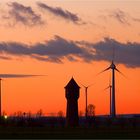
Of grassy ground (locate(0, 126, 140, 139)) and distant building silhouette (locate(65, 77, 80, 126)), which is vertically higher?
A: distant building silhouette (locate(65, 77, 80, 126))

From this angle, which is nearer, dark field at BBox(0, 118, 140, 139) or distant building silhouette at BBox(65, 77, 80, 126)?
dark field at BBox(0, 118, 140, 139)

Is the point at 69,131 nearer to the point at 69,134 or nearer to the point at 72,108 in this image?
the point at 69,134

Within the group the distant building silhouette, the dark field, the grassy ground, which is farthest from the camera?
the distant building silhouette

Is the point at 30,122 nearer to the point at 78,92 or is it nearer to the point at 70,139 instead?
the point at 78,92

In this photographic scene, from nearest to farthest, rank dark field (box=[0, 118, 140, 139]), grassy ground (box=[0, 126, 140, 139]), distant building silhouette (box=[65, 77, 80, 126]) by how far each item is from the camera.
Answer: grassy ground (box=[0, 126, 140, 139]) < dark field (box=[0, 118, 140, 139]) < distant building silhouette (box=[65, 77, 80, 126])

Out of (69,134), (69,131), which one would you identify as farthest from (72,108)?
(69,134)

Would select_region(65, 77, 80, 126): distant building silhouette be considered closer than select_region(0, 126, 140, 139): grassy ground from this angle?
No

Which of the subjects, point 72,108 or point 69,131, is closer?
point 69,131

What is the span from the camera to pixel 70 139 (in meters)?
73.6

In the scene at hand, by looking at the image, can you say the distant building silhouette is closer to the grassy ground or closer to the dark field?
the dark field

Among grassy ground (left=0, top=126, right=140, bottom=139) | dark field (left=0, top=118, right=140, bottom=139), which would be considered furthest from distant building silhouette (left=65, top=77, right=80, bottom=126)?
grassy ground (left=0, top=126, right=140, bottom=139)

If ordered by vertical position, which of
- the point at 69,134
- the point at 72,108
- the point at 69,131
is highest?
the point at 72,108

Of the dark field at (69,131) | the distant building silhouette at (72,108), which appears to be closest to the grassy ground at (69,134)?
the dark field at (69,131)

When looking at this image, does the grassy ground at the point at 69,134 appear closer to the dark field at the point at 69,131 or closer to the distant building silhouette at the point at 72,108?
the dark field at the point at 69,131
